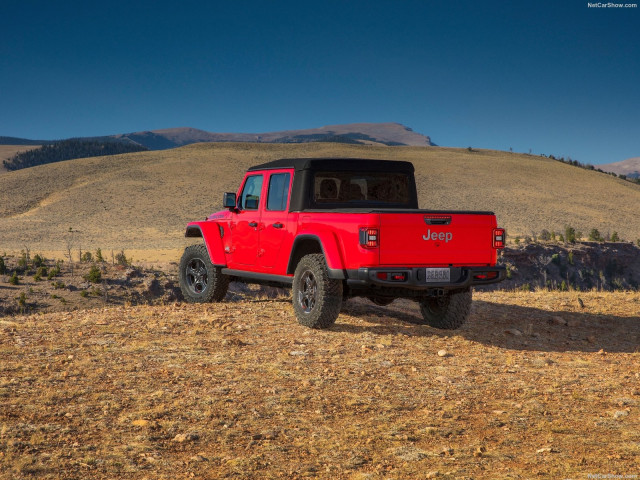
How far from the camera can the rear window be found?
10016 millimetres

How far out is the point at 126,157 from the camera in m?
84.8

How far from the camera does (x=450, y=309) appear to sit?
32.4 ft

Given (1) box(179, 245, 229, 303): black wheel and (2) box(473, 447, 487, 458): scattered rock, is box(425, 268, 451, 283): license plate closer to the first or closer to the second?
(2) box(473, 447, 487, 458): scattered rock

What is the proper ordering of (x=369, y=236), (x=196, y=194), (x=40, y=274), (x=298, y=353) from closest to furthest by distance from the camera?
1. (x=298, y=353)
2. (x=369, y=236)
3. (x=40, y=274)
4. (x=196, y=194)

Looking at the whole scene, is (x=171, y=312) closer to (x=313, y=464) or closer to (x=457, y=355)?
(x=457, y=355)

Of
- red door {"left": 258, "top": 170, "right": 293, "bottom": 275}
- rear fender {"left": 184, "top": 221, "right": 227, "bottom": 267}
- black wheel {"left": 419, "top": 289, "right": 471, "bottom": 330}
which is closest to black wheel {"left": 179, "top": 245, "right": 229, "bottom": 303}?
rear fender {"left": 184, "top": 221, "right": 227, "bottom": 267}

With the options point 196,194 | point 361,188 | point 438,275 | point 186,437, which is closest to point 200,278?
point 361,188

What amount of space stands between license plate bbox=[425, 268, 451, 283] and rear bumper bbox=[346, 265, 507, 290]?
3 centimetres

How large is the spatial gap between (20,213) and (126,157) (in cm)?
2722

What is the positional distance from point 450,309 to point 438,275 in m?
1.50

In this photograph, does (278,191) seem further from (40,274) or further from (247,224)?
(40,274)

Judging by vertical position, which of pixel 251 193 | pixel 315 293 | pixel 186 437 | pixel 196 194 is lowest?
pixel 186 437

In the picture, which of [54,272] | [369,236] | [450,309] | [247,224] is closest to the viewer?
[369,236]

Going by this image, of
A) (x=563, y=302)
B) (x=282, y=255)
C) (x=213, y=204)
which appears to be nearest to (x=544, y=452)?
(x=282, y=255)
